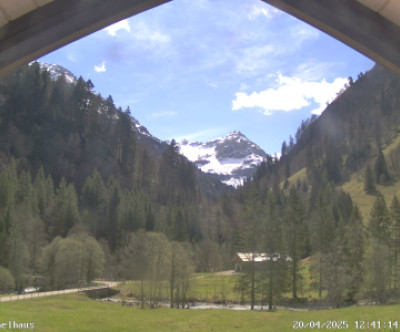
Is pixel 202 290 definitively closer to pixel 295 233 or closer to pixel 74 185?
pixel 295 233

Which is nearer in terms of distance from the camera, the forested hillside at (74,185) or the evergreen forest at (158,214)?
the evergreen forest at (158,214)

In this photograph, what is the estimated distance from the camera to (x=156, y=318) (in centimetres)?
3388

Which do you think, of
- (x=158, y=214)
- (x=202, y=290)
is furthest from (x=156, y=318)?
(x=158, y=214)

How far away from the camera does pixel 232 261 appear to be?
82.4 meters

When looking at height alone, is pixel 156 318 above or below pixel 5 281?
below

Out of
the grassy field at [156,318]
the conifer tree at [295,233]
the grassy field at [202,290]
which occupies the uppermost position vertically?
the conifer tree at [295,233]

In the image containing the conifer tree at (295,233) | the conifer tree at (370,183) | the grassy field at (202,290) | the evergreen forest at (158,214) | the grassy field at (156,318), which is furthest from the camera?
the conifer tree at (370,183)

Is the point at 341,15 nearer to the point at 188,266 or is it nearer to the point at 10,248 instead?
the point at 188,266

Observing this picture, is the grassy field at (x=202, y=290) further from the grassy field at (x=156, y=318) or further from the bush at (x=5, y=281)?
the bush at (x=5, y=281)

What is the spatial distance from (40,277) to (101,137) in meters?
82.9

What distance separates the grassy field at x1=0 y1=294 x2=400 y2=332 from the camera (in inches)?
1024

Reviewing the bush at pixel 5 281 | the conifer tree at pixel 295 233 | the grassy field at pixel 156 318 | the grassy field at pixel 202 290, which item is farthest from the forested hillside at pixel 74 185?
the conifer tree at pixel 295 233

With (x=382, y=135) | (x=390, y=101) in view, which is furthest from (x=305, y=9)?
(x=390, y=101)

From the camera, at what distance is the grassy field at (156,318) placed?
26016 millimetres
